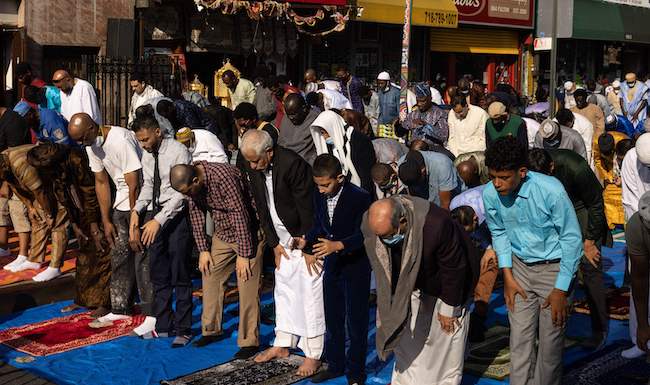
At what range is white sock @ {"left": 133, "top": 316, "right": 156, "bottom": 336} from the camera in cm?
817

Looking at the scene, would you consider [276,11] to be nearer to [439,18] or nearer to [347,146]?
[439,18]

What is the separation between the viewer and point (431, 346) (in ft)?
18.7

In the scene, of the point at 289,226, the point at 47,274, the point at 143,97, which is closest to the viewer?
the point at 289,226

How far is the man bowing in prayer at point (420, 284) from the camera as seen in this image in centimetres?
528

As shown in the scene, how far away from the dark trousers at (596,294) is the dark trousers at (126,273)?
3.67 m

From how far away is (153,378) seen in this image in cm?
716

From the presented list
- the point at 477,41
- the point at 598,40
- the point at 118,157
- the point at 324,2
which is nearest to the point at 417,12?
the point at 324,2

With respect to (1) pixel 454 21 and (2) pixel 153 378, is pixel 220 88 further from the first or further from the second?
(2) pixel 153 378

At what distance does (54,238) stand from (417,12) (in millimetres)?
13204

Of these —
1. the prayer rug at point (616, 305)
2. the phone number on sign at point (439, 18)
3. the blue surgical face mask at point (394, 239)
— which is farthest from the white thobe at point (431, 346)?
the phone number on sign at point (439, 18)

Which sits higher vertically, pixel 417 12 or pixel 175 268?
pixel 417 12

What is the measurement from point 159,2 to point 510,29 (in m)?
12.8

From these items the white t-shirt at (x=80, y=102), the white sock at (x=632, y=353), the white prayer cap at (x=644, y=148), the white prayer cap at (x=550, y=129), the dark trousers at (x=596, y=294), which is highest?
the white t-shirt at (x=80, y=102)

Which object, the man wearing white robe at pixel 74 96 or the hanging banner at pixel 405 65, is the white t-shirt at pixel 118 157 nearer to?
the man wearing white robe at pixel 74 96
